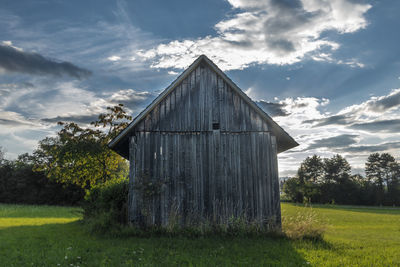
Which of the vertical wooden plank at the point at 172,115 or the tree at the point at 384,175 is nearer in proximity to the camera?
the vertical wooden plank at the point at 172,115

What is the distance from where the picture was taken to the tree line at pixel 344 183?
2697 inches

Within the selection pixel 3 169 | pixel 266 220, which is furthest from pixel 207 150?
pixel 3 169

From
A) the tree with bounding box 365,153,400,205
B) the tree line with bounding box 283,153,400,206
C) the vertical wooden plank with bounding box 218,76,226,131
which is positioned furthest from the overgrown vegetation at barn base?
the tree with bounding box 365,153,400,205

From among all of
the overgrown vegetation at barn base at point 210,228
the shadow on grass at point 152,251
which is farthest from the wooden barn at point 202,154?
the shadow on grass at point 152,251

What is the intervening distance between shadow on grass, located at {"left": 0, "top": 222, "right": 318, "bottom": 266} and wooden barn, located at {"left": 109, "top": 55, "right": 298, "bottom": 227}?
1.65 metres

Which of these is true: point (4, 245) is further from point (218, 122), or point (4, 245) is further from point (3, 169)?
point (3, 169)

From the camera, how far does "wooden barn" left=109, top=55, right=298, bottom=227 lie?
12344 millimetres

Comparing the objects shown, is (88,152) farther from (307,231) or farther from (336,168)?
(336,168)

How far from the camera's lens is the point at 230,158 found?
12.9 m

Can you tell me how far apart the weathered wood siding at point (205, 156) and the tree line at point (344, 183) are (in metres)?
55.8

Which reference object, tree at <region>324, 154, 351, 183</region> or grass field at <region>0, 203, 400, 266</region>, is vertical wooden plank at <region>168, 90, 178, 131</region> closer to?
grass field at <region>0, 203, 400, 266</region>

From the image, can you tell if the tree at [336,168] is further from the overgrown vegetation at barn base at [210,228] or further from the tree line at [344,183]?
the overgrown vegetation at barn base at [210,228]

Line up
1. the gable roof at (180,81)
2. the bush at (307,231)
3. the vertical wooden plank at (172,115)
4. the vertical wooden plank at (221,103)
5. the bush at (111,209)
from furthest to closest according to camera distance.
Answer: the vertical wooden plank at (221,103)
the vertical wooden plank at (172,115)
the gable roof at (180,81)
the bush at (111,209)
the bush at (307,231)

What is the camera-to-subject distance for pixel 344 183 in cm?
7306
